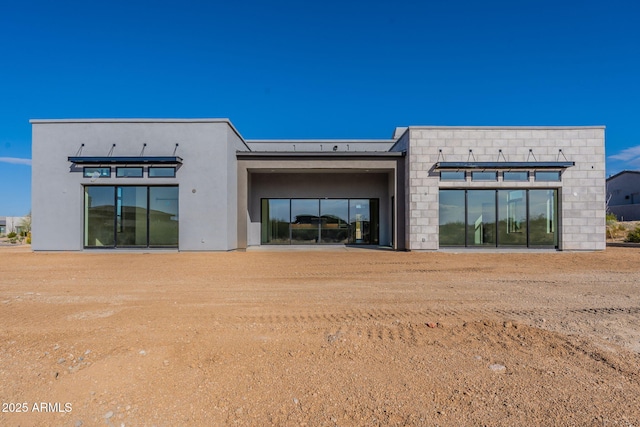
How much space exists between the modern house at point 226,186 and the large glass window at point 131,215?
4 cm

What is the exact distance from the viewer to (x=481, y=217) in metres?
14.4

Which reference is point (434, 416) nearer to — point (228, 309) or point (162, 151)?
point (228, 309)

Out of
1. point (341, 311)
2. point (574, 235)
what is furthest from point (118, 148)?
point (574, 235)

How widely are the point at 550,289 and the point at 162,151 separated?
45.1ft

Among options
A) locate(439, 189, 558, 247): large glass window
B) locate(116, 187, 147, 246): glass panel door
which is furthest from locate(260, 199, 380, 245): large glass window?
locate(116, 187, 147, 246): glass panel door

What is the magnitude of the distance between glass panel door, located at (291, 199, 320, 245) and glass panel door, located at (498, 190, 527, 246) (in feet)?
27.5

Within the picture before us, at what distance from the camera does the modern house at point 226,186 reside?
13789 millimetres

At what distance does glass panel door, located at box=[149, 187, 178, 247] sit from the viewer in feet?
45.9

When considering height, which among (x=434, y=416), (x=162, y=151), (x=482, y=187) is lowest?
(x=434, y=416)

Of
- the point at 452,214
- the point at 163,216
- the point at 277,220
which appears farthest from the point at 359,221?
Result: the point at 163,216

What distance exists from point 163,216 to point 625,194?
1848 inches

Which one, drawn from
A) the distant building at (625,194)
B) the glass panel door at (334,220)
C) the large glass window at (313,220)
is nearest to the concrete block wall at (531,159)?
the large glass window at (313,220)

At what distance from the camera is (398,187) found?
583 inches

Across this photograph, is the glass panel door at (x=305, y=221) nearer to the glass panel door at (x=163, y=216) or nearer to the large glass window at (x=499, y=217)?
the glass panel door at (x=163, y=216)
